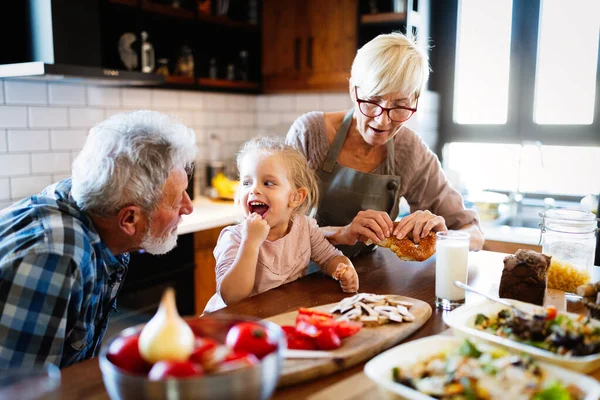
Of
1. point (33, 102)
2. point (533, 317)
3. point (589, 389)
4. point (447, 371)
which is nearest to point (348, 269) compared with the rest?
point (533, 317)

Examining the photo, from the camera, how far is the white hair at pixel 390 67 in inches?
76.0

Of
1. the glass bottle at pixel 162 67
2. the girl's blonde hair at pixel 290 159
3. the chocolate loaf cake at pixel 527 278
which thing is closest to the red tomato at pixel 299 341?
the chocolate loaf cake at pixel 527 278

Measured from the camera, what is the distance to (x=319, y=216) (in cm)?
229

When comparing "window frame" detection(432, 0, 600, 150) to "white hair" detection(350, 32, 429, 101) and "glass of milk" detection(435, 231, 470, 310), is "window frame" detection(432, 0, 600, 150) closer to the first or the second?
"white hair" detection(350, 32, 429, 101)

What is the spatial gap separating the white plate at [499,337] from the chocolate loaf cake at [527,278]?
16 cm

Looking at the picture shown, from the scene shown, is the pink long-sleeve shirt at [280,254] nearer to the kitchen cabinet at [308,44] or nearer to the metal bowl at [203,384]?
the metal bowl at [203,384]

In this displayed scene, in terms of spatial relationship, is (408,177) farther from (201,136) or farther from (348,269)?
(201,136)

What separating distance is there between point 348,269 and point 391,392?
2.36ft

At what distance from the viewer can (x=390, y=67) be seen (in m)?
1.92

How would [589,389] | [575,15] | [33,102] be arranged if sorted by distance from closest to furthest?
[589,389] → [33,102] → [575,15]

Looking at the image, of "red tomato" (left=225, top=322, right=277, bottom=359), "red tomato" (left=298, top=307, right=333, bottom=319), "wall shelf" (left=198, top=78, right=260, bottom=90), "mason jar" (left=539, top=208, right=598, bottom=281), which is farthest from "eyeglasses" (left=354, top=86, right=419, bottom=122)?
"wall shelf" (left=198, top=78, right=260, bottom=90)

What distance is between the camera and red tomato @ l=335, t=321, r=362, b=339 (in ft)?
4.06

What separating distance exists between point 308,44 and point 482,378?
3328 millimetres

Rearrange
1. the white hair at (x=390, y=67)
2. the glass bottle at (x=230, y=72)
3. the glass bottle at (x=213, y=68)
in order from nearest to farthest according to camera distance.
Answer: the white hair at (x=390, y=67) < the glass bottle at (x=213, y=68) < the glass bottle at (x=230, y=72)
